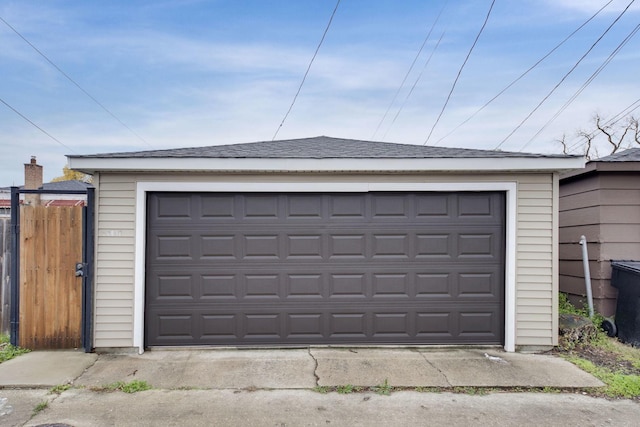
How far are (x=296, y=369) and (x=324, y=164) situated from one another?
2.41m

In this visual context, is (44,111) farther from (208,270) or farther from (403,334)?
(403,334)

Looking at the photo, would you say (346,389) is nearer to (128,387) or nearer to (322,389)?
(322,389)

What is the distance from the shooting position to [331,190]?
5.05 m

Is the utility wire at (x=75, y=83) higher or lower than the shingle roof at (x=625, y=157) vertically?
higher

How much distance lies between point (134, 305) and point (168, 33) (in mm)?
9453

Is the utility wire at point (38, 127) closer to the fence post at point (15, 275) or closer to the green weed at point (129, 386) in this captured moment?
the fence post at point (15, 275)

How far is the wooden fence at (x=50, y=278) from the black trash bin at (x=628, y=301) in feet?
23.4

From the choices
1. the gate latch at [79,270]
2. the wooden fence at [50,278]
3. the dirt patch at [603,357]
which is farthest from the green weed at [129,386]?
the dirt patch at [603,357]

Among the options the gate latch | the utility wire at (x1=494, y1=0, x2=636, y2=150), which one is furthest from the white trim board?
the utility wire at (x1=494, y1=0, x2=636, y2=150)

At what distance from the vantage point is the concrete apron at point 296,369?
398 cm

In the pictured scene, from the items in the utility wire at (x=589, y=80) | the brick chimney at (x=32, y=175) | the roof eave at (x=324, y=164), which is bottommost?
the roof eave at (x=324, y=164)

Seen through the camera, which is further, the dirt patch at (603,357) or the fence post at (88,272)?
the fence post at (88,272)

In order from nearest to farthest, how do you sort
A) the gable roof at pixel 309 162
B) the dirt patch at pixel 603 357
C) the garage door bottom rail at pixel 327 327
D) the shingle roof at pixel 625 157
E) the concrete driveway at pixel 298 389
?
the concrete driveway at pixel 298 389 < the dirt patch at pixel 603 357 < the gable roof at pixel 309 162 < the garage door bottom rail at pixel 327 327 < the shingle roof at pixel 625 157

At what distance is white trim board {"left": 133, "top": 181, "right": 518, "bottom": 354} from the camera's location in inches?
193
